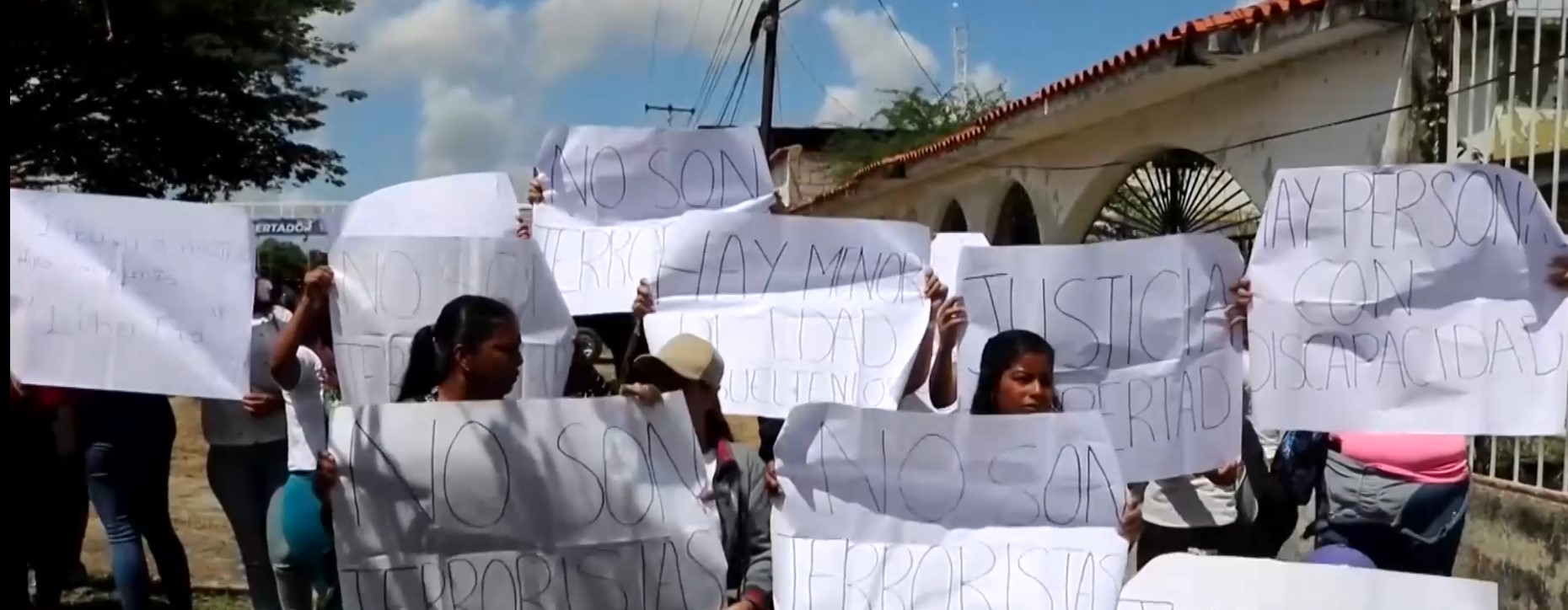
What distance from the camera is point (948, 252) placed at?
4.10 metres

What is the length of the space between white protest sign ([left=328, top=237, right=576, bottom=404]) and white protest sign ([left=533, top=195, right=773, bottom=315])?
0.41 m

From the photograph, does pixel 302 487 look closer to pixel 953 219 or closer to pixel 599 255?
pixel 599 255

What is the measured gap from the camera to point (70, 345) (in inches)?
126

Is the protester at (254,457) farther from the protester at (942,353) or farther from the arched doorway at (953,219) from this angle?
the arched doorway at (953,219)

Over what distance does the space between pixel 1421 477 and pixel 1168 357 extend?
81 centimetres

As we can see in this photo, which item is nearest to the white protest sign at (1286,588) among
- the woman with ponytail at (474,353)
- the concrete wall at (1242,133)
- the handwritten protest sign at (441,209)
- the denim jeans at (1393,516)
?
the denim jeans at (1393,516)

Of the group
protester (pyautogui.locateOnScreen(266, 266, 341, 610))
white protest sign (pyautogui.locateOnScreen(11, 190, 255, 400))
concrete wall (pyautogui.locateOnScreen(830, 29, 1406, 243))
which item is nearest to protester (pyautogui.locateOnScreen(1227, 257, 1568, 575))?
protester (pyautogui.locateOnScreen(266, 266, 341, 610))

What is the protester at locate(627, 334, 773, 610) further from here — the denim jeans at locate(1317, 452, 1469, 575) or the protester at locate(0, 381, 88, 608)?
the protester at locate(0, 381, 88, 608)

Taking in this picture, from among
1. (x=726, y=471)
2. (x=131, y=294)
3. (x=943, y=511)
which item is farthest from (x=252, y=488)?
(x=943, y=511)

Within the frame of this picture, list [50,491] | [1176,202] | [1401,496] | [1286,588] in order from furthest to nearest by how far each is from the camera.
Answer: [1176,202] → [50,491] → [1401,496] → [1286,588]

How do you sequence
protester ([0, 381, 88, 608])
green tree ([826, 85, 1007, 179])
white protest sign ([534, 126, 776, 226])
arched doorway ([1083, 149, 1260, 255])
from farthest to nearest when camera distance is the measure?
green tree ([826, 85, 1007, 179]), arched doorway ([1083, 149, 1260, 255]), protester ([0, 381, 88, 608]), white protest sign ([534, 126, 776, 226])

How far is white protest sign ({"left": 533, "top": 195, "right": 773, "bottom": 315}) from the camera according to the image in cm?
364

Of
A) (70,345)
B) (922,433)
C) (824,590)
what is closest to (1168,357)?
(922,433)

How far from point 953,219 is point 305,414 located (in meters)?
11.6
